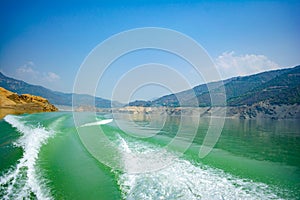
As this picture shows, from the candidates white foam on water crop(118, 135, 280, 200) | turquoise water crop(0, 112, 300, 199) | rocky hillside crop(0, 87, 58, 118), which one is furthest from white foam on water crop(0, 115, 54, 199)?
rocky hillside crop(0, 87, 58, 118)

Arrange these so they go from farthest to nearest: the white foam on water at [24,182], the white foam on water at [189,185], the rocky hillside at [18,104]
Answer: the rocky hillside at [18,104] < the white foam on water at [189,185] < the white foam on water at [24,182]

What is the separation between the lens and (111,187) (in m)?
7.18

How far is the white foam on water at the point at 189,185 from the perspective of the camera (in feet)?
22.5

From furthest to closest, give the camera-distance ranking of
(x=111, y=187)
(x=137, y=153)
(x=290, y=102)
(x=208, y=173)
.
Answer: (x=290, y=102), (x=137, y=153), (x=208, y=173), (x=111, y=187)

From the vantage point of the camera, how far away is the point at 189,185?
7699 millimetres

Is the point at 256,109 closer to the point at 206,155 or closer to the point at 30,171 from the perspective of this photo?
the point at 206,155

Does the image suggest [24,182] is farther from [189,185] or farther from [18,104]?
[18,104]

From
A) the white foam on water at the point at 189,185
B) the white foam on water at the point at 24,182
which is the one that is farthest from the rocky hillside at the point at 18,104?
the white foam on water at the point at 189,185

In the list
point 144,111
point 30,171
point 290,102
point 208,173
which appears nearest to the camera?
point 30,171

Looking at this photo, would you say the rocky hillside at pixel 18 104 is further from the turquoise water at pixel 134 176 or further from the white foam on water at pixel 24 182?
the white foam on water at pixel 24 182

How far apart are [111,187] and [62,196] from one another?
1.58 m

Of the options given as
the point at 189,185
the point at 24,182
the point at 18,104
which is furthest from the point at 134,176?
the point at 18,104

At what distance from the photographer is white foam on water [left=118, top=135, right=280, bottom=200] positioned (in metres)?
6.84

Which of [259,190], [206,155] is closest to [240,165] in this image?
[206,155]
